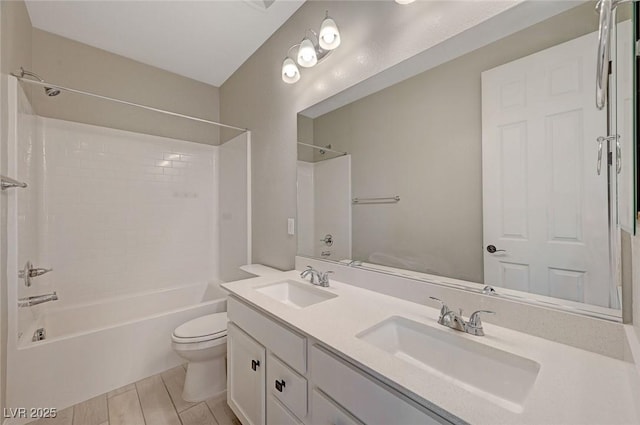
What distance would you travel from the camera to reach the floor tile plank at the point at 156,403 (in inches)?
61.2

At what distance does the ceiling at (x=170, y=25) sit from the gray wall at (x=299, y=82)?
0.14m

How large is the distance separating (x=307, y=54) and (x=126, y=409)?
8.21 ft

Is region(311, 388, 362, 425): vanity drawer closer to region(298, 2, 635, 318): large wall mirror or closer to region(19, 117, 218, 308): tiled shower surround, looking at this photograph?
region(298, 2, 635, 318): large wall mirror

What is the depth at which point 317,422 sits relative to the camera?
34.2 inches

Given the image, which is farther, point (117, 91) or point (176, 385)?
point (117, 91)

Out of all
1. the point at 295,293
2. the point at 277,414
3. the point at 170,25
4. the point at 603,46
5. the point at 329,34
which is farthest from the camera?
the point at 170,25

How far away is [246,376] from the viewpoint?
131 centimetres

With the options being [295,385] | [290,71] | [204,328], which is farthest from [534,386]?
[290,71]

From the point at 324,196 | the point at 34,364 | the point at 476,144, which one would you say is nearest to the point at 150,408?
the point at 34,364

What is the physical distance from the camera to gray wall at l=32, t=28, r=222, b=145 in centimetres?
211

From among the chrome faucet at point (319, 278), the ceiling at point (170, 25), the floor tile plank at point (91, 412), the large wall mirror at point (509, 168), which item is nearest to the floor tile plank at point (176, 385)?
the floor tile plank at point (91, 412)

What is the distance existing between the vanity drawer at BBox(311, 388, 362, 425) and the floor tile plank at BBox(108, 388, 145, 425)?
53.0 inches

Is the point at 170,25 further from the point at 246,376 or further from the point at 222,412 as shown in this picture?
the point at 222,412

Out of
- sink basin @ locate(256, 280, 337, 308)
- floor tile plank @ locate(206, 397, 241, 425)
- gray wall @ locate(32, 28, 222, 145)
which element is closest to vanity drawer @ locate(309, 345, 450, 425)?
sink basin @ locate(256, 280, 337, 308)
